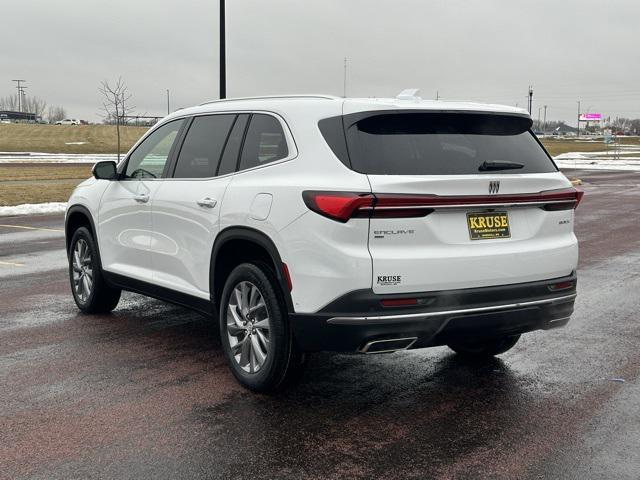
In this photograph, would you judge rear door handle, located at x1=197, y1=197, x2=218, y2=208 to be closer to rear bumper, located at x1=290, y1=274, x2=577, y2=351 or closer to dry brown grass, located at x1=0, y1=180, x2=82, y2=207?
rear bumper, located at x1=290, y1=274, x2=577, y2=351

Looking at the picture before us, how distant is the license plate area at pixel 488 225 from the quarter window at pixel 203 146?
192 centimetres

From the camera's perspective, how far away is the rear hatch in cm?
438

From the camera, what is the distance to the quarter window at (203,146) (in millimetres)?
5660

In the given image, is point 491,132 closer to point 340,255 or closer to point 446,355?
point 340,255

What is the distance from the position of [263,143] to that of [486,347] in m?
2.29

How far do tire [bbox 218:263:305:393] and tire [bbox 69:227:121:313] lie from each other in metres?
2.30

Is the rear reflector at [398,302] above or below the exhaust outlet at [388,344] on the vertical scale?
above

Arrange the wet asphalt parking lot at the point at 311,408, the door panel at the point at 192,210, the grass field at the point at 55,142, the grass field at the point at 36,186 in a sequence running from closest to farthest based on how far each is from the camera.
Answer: the wet asphalt parking lot at the point at 311,408, the door panel at the point at 192,210, the grass field at the point at 36,186, the grass field at the point at 55,142

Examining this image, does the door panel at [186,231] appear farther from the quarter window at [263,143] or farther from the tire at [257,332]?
the tire at [257,332]

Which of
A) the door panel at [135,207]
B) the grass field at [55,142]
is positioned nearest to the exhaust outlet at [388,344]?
the door panel at [135,207]

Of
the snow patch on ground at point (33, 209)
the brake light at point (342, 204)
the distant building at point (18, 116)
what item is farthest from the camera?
the distant building at point (18, 116)

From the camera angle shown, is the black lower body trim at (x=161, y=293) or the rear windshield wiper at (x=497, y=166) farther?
the black lower body trim at (x=161, y=293)

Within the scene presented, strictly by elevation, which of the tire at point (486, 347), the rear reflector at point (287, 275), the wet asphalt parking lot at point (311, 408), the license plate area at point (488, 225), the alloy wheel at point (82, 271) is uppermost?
the license plate area at point (488, 225)

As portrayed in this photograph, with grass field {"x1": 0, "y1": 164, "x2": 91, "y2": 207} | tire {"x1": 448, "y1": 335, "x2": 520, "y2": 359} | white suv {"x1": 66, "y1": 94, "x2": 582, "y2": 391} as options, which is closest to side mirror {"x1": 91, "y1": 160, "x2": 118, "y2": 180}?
white suv {"x1": 66, "y1": 94, "x2": 582, "y2": 391}
